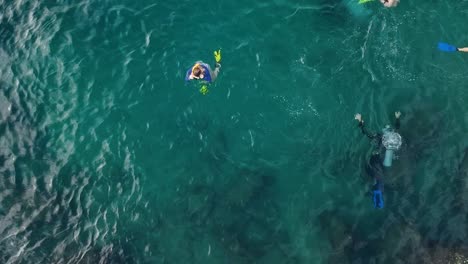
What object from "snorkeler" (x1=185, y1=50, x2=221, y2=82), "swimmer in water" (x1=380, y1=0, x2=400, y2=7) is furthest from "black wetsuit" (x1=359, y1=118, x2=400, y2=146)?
"snorkeler" (x1=185, y1=50, x2=221, y2=82)

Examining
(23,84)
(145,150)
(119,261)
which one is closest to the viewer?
(119,261)

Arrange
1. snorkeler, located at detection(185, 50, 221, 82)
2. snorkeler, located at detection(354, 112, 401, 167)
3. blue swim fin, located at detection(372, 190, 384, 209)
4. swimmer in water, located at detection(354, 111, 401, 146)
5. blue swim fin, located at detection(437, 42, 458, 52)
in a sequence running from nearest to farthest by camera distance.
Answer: blue swim fin, located at detection(372, 190, 384, 209), snorkeler, located at detection(354, 112, 401, 167), snorkeler, located at detection(185, 50, 221, 82), swimmer in water, located at detection(354, 111, 401, 146), blue swim fin, located at detection(437, 42, 458, 52)

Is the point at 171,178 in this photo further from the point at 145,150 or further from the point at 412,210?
the point at 412,210

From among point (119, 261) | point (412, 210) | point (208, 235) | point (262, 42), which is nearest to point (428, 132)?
point (412, 210)

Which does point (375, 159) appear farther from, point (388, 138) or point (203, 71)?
point (203, 71)

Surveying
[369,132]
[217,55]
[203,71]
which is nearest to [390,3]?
[369,132]

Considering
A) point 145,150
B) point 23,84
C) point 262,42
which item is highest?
point 262,42

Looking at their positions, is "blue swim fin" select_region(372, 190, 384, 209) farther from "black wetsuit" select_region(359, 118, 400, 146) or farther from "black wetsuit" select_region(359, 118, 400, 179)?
"black wetsuit" select_region(359, 118, 400, 146)

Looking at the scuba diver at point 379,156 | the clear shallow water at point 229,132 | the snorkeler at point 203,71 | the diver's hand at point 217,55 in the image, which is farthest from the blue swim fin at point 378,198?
the diver's hand at point 217,55
